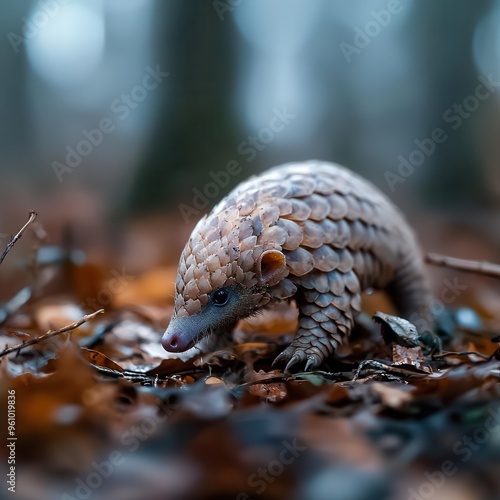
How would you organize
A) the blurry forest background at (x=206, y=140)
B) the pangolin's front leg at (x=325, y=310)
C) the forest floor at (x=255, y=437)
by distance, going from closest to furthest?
the forest floor at (x=255, y=437), the pangolin's front leg at (x=325, y=310), the blurry forest background at (x=206, y=140)

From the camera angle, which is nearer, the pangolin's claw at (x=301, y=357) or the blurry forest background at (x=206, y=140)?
the pangolin's claw at (x=301, y=357)

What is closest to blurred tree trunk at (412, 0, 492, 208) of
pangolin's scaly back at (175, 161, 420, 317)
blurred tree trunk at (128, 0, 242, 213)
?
blurred tree trunk at (128, 0, 242, 213)

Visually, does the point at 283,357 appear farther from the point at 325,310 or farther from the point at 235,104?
the point at 235,104

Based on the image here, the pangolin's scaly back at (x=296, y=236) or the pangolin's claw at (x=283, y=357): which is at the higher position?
the pangolin's scaly back at (x=296, y=236)

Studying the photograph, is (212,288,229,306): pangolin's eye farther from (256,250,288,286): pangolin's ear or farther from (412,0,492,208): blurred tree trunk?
(412,0,492,208): blurred tree trunk

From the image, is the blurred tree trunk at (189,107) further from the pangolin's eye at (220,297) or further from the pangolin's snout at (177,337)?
the pangolin's snout at (177,337)

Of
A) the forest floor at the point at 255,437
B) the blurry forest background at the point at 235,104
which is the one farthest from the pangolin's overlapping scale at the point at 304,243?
the blurry forest background at the point at 235,104

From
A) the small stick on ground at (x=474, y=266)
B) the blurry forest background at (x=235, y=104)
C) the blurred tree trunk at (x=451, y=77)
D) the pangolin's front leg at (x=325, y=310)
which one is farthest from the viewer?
the blurred tree trunk at (x=451, y=77)
